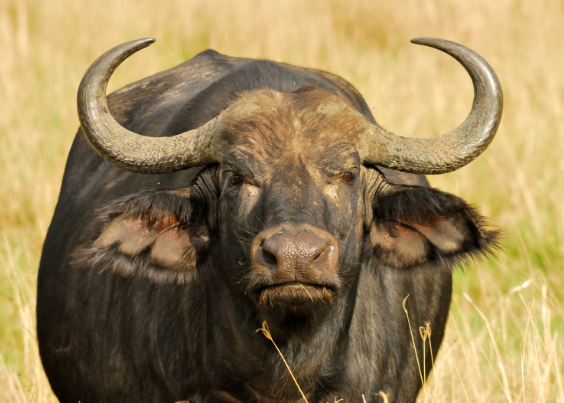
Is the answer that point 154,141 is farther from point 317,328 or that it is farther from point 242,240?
point 317,328

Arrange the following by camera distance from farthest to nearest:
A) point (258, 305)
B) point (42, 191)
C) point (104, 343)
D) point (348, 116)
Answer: point (42, 191) → point (104, 343) → point (348, 116) → point (258, 305)

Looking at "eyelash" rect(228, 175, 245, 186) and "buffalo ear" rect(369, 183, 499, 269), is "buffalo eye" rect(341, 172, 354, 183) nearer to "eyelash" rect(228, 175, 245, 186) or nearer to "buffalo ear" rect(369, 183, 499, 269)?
"buffalo ear" rect(369, 183, 499, 269)

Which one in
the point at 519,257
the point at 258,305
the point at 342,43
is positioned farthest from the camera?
the point at 342,43

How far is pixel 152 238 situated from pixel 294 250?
976mm

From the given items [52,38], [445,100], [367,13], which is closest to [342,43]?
[367,13]

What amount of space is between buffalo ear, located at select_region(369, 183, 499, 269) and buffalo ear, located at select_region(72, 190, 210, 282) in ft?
2.71

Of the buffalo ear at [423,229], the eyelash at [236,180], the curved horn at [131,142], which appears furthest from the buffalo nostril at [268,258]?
the buffalo ear at [423,229]

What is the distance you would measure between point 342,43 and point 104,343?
26.3 feet

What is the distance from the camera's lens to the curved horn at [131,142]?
3.59m

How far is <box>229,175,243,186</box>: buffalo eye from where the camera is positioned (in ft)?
11.6

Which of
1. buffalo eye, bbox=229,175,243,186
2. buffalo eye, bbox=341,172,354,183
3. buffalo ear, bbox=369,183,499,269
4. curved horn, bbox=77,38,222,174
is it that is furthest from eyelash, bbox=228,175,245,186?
buffalo ear, bbox=369,183,499,269

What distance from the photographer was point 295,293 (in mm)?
3160

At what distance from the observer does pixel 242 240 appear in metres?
3.48

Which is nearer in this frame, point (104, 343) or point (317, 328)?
point (317, 328)
